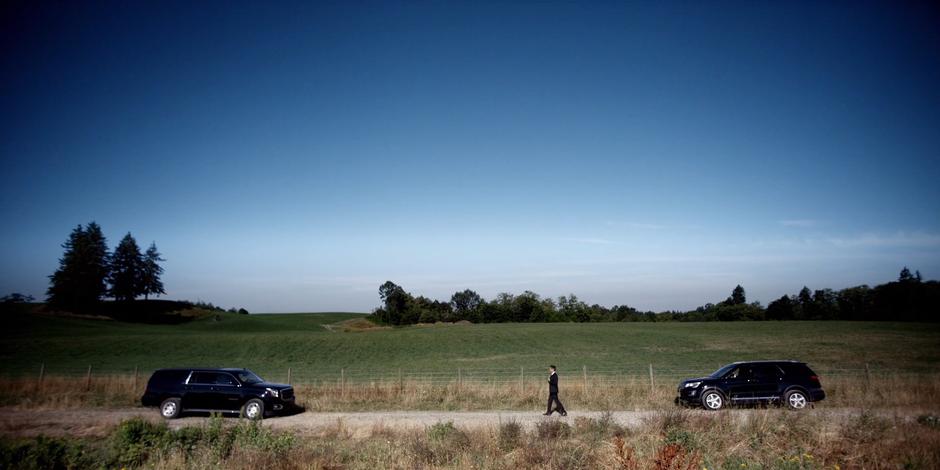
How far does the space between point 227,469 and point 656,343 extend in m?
51.5

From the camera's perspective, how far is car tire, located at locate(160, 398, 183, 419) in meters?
17.2

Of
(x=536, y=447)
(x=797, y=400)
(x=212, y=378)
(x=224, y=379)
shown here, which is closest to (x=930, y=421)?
(x=797, y=400)

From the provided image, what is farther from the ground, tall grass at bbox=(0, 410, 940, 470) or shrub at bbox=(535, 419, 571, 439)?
tall grass at bbox=(0, 410, 940, 470)

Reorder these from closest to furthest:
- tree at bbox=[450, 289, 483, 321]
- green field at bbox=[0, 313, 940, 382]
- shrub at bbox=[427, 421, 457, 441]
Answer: shrub at bbox=[427, 421, 457, 441] → green field at bbox=[0, 313, 940, 382] → tree at bbox=[450, 289, 483, 321]

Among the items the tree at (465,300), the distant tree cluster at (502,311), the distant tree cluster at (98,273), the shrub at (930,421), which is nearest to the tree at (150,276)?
the distant tree cluster at (98,273)

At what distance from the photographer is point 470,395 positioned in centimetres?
2050

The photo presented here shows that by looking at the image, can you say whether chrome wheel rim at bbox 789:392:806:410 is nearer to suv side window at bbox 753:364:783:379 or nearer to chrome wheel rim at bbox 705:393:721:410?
suv side window at bbox 753:364:783:379

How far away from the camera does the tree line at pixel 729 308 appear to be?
9331cm

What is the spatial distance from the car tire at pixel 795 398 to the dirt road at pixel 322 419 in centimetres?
67

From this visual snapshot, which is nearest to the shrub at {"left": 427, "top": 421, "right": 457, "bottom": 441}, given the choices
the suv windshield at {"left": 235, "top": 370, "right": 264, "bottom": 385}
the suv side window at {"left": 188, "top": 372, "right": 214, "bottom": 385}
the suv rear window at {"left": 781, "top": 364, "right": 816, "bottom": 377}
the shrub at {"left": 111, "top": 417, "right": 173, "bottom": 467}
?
the shrub at {"left": 111, "top": 417, "right": 173, "bottom": 467}

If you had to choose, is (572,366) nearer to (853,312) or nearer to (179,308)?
(179,308)

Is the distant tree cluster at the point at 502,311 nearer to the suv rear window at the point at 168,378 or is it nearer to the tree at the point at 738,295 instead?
the tree at the point at 738,295

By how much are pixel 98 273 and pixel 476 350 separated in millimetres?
75307

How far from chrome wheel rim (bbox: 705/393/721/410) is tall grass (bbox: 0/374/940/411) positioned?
140 cm
